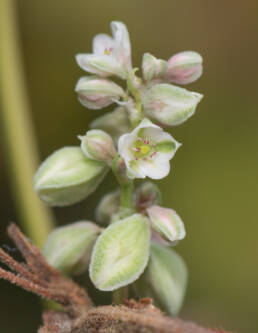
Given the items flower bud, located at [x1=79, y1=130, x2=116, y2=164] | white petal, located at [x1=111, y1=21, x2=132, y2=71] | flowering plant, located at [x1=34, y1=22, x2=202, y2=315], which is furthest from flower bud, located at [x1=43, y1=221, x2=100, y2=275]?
white petal, located at [x1=111, y1=21, x2=132, y2=71]

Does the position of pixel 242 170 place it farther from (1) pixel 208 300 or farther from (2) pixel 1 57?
(2) pixel 1 57

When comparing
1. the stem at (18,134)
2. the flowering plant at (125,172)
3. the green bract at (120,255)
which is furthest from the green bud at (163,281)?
the stem at (18,134)

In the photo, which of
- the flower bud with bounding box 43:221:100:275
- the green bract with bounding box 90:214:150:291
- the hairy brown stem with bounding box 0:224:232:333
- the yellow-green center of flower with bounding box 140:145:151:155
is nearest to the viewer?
the hairy brown stem with bounding box 0:224:232:333

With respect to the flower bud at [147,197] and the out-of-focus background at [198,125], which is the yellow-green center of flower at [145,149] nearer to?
the flower bud at [147,197]

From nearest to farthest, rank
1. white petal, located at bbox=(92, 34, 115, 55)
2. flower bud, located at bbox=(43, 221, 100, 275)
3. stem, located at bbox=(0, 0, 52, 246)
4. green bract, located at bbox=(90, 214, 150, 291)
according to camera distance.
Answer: green bract, located at bbox=(90, 214, 150, 291) < flower bud, located at bbox=(43, 221, 100, 275) < white petal, located at bbox=(92, 34, 115, 55) < stem, located at bbox=(0, 0, 52, 246)

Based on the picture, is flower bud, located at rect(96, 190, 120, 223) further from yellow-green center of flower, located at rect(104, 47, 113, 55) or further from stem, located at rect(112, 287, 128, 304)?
yellow-green center of flower, located at rect(104, 47, 113, 55)

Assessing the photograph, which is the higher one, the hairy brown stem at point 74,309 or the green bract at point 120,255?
the green bract at point 120,255

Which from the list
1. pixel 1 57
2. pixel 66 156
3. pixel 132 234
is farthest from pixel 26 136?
pixel 132 234
